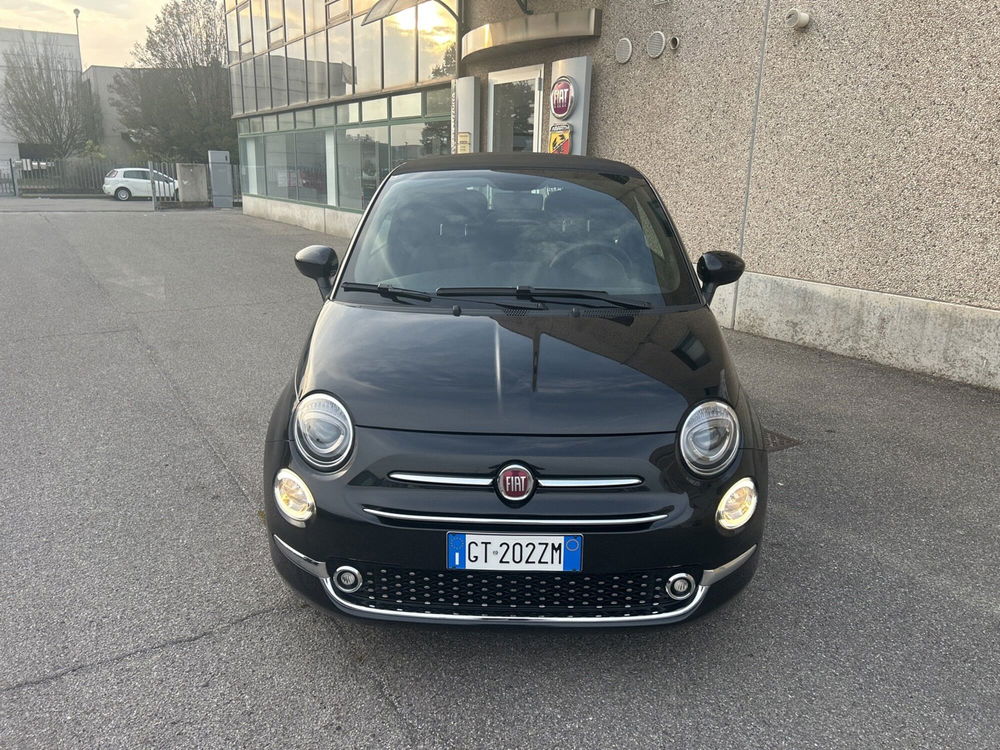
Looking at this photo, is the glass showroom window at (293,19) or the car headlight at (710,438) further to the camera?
the glass showroom window at (293,19)

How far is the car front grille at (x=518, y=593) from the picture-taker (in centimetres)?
235

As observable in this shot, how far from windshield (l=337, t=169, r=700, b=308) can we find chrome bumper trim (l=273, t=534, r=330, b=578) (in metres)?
1.16

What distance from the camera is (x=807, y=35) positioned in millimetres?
7016

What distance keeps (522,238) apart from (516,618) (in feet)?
6.00

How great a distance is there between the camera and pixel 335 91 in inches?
721

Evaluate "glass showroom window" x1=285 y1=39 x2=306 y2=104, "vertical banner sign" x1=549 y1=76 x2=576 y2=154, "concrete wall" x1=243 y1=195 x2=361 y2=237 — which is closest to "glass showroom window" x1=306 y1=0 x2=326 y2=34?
"glass showroom window" x1=285 y1=39 x2=306 y2=104

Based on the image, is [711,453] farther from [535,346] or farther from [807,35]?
[807,35]

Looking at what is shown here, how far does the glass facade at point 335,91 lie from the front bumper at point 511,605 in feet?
41.3

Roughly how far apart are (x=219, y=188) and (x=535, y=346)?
31146 millimetres

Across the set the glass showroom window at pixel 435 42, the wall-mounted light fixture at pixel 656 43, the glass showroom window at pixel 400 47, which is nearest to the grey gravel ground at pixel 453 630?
the wall-mounted light fixture at pixel 656 43

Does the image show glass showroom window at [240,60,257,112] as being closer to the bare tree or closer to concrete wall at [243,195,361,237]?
concrete wall at [243,195,361,237]

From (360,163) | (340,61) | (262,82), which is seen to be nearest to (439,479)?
(360,163)

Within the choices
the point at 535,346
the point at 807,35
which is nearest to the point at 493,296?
the point at 535,346

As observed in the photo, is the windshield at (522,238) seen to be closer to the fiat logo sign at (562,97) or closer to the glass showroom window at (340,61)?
the fiat logo sign at (562,97)
